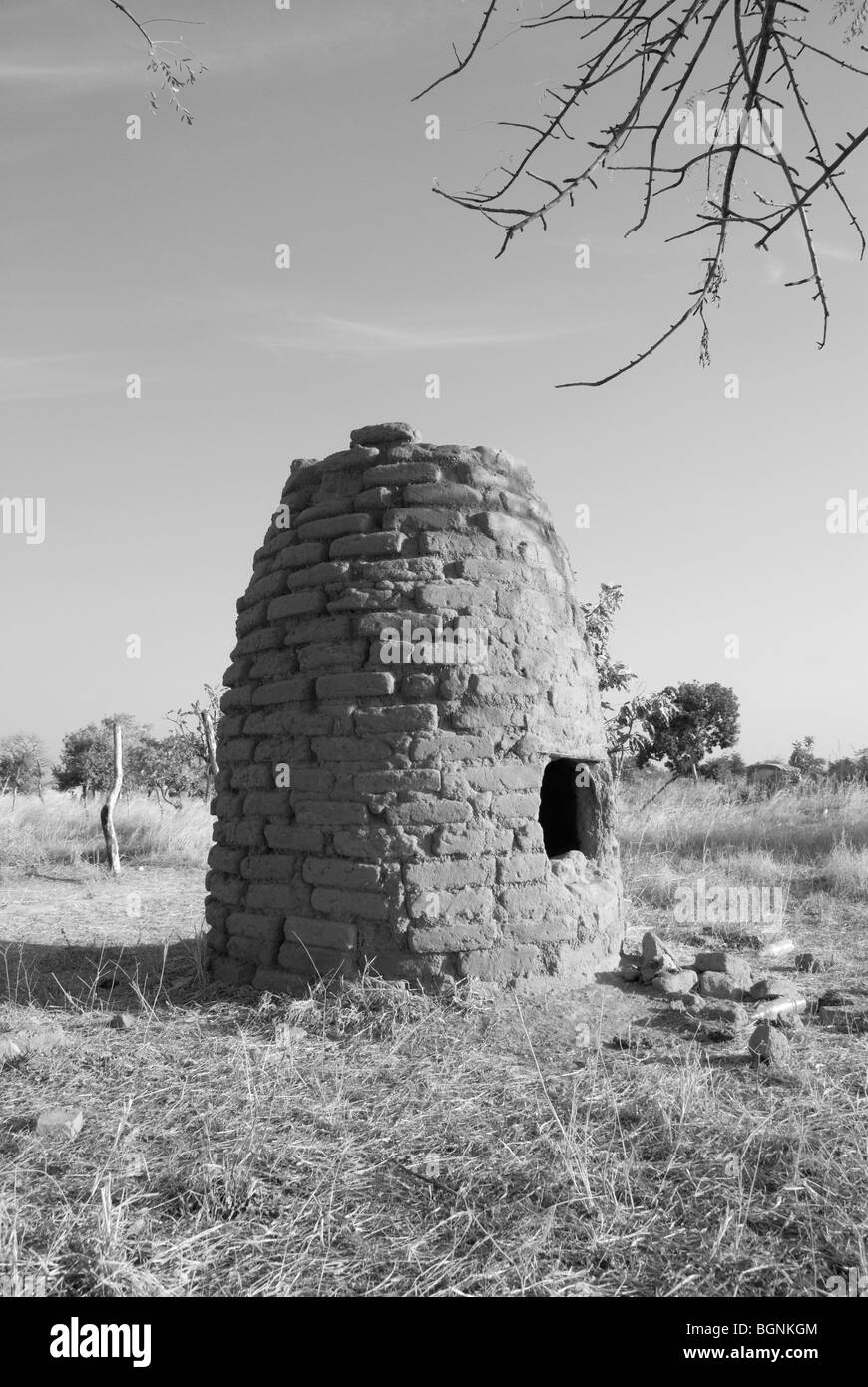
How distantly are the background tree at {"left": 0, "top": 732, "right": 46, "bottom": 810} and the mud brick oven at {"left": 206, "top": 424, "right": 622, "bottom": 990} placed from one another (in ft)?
106

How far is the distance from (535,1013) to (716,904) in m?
4.45

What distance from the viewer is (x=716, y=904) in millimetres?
8344

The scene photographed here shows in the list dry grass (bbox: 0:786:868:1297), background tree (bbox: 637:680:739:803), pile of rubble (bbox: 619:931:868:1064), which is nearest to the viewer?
dry grass (bbox: 0:786:868:1297)

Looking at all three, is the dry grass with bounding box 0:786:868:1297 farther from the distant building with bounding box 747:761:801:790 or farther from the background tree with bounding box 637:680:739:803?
the background tree with bounding box 637:680:739:803

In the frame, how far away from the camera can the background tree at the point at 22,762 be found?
3550cm

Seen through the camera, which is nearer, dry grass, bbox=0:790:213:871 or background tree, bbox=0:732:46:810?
dry grass, bbox=0:790:213:871

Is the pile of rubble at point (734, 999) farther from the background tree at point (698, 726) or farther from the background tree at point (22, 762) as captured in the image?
the background tree at point (22, 762)

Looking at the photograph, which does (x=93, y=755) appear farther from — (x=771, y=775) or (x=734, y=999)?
(x=734, y=999)

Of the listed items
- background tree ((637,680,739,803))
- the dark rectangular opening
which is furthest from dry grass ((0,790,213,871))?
background tree ((637,680,739,803))

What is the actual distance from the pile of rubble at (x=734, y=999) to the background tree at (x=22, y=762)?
32.9 meters

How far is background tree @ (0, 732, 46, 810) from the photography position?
116 feet

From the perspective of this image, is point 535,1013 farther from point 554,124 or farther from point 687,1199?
point 554,124

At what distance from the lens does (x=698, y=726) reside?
28672 mm

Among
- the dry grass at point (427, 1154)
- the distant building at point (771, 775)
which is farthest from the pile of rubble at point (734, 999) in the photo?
the distant building at point (771, 775)
